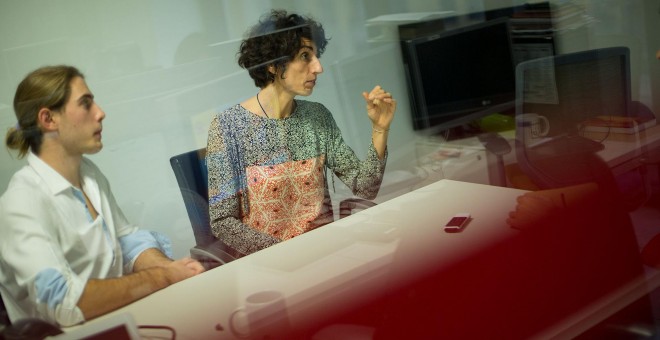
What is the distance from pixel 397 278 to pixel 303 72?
589mm

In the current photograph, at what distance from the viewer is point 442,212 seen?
1.84 metres

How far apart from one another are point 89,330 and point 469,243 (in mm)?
1072

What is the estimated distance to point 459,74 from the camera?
→ 1900mm

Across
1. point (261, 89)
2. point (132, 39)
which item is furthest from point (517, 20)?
point (132, 39)

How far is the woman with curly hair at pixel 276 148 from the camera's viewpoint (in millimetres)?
1465

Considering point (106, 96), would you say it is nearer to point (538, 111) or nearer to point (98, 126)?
point (98, 126)

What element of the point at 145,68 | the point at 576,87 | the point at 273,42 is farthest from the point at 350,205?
the point at 576,87

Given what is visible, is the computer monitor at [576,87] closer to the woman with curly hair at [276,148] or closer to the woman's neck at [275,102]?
the woman with curly hair at [276,148]

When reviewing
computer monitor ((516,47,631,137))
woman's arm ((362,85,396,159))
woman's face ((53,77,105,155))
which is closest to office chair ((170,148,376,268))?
woman's face ((53,77,105,155))

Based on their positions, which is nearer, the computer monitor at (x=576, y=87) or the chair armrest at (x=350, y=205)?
the chair armrest at (x=350, y=205)

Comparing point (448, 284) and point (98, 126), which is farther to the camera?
point (448, 284)

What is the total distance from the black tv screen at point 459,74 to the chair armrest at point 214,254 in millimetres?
627

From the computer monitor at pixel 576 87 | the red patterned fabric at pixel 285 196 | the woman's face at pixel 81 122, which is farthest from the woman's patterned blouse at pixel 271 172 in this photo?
the computer monitor at pixel 576 87

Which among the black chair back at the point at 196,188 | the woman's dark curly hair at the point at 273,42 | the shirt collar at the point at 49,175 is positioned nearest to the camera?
the shirt collar at the point at 49,175
